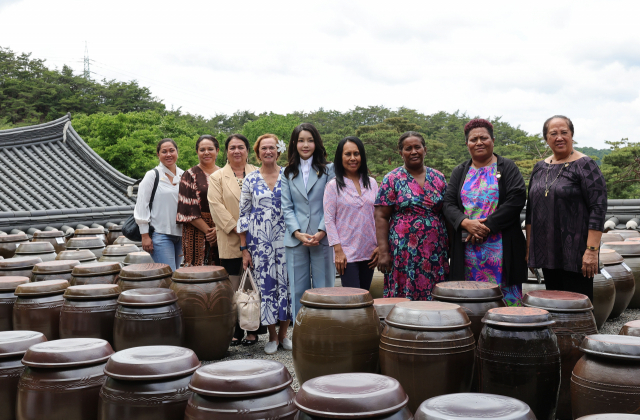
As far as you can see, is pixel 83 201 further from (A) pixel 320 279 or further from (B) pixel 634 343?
(B) pixel 634 343

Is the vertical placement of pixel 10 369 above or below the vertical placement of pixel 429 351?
below

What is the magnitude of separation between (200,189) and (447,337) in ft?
10.7

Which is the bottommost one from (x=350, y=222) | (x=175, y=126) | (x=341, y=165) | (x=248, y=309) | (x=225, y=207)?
(x=248, y=309)

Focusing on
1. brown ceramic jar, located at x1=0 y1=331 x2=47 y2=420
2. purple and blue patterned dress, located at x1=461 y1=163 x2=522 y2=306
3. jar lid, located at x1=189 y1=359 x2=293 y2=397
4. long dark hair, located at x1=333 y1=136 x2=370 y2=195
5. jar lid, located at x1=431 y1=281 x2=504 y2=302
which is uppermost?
long dark hair, located at x1=333 y1=136 x2=370 y2=195

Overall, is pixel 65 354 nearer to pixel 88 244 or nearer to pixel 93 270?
pixel 93 270

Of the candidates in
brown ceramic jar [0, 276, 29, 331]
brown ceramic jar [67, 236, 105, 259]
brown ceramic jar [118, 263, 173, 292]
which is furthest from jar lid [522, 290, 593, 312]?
brown ceramic jar [67, 236, 105, 259]

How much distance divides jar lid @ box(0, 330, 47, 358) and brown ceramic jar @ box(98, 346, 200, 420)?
892 mm

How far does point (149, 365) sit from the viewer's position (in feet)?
8.66

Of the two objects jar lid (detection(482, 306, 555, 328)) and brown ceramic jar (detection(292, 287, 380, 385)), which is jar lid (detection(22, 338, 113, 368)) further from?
jar lid (detection(482, 306, 555, 328))

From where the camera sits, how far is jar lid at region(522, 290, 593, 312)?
3088 millimetres

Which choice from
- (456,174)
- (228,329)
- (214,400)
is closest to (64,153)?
(228,329)

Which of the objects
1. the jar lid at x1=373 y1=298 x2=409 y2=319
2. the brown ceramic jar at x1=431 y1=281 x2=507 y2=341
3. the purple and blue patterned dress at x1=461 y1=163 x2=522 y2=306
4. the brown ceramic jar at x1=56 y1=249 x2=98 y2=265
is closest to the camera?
the brown ceramic jar at x1=431 y1=281 x2=507 y2=341

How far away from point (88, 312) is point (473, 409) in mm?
3104

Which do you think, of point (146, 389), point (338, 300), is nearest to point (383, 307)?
point (338, 300)
